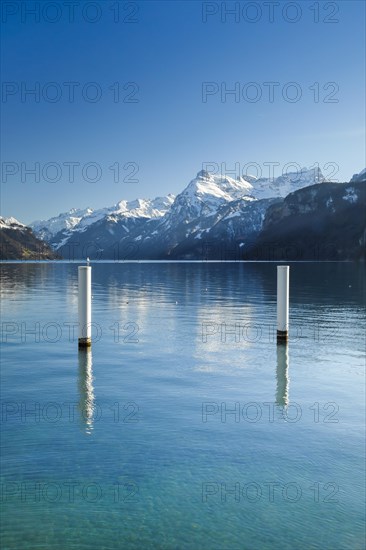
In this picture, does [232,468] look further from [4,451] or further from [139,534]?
[4,451]

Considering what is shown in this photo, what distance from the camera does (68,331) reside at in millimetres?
34406

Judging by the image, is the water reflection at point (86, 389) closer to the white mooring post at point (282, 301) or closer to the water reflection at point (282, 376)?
the water reflection at point (282, 376)

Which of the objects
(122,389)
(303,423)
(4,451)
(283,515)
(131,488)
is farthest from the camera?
(122,389)

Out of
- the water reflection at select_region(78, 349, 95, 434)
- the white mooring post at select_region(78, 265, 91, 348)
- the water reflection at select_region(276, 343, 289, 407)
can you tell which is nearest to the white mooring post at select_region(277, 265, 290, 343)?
the water reflection at select_region(276, 343, 289, 407)

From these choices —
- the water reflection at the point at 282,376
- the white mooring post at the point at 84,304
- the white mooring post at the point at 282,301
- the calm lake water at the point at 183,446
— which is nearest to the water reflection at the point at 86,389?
the calm lake water at the point at 183,446

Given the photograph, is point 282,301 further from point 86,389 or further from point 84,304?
point 86,389

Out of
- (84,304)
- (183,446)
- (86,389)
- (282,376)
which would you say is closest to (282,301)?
(282,376)

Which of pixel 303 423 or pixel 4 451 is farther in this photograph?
pixel 303 423

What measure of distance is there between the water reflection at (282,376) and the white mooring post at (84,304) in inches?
384

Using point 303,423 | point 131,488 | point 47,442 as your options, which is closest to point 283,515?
point 131,488

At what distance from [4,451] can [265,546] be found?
22.9ft

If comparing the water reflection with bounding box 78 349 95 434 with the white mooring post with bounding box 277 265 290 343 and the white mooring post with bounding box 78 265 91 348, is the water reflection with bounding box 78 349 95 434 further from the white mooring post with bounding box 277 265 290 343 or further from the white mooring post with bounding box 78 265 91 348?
the white mooring post with bounding box 277 265 290 343

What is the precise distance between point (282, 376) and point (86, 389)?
310 inches

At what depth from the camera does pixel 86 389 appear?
19172 millimetres
